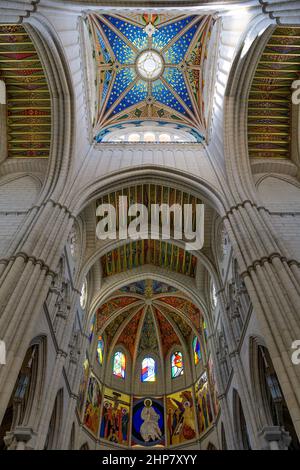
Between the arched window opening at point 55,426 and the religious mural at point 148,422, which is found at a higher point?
the religious mural at point 148,422

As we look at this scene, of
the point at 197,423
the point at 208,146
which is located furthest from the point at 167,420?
the point at 208,146

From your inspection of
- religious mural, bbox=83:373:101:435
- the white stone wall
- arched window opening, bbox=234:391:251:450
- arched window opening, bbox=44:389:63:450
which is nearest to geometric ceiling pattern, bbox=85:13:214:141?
the white stone wall

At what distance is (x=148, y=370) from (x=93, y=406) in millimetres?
4322

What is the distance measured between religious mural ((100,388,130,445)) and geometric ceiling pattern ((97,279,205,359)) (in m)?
2.90

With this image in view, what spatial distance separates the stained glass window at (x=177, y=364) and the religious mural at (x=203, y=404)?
5.83ft

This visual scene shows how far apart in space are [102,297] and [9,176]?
7.08 meters

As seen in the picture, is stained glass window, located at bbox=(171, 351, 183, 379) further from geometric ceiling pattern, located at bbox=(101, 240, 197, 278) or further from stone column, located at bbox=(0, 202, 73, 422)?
stone column, located at bbox=(0, 202, 73, 422)

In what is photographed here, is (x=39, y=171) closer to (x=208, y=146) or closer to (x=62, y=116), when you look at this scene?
(x=62, y=116)

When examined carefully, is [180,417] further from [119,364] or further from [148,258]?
[148,258]

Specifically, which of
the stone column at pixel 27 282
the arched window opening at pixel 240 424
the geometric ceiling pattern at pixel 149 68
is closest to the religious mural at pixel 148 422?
the arched window opening at pixel 240 424

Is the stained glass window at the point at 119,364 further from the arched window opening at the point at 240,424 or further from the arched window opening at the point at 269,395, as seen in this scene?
the arched window opening at the point at 269,395

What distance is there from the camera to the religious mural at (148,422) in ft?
60.7

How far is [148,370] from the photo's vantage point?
2144cm

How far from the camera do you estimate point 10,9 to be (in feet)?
31.3
